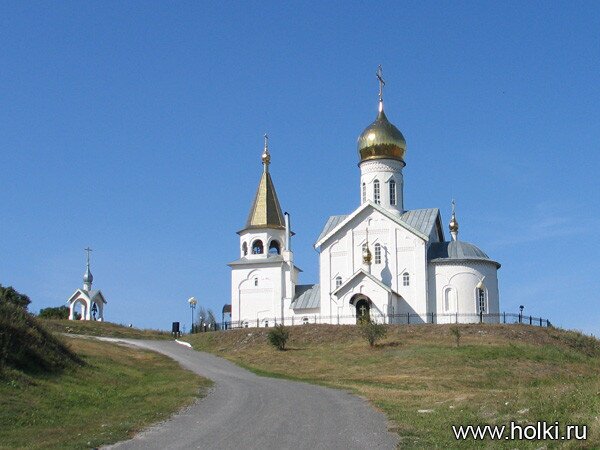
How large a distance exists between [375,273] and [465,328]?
27.0ft

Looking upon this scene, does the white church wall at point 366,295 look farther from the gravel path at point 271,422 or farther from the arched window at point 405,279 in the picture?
the gravel path at point 271,422

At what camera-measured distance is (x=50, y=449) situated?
15969mm

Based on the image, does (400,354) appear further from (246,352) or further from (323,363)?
(246,352)

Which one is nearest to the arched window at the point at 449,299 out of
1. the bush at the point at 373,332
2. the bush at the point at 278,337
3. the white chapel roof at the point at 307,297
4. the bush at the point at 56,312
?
the white chapel roof at the point at 307,297

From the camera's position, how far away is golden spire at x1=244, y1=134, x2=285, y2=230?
179ft

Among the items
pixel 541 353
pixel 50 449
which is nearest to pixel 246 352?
pixel 541 353

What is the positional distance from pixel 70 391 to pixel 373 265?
28.1 metres

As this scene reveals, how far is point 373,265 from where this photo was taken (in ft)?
164

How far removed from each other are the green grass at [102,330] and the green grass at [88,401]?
15182 mm

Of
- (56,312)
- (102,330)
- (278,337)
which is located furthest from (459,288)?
(56,312)

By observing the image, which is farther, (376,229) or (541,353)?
(376,229)

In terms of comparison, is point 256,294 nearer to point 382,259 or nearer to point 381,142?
point 382,259

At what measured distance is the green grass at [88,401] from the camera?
17.6 m

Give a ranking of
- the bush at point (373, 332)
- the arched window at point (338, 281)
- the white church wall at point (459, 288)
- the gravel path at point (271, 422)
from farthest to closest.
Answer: the arched window at point (338, 281) < the white church wall at point (459, 288) < the bush at point (373, 332) < the gravel path at point (271, 422)
